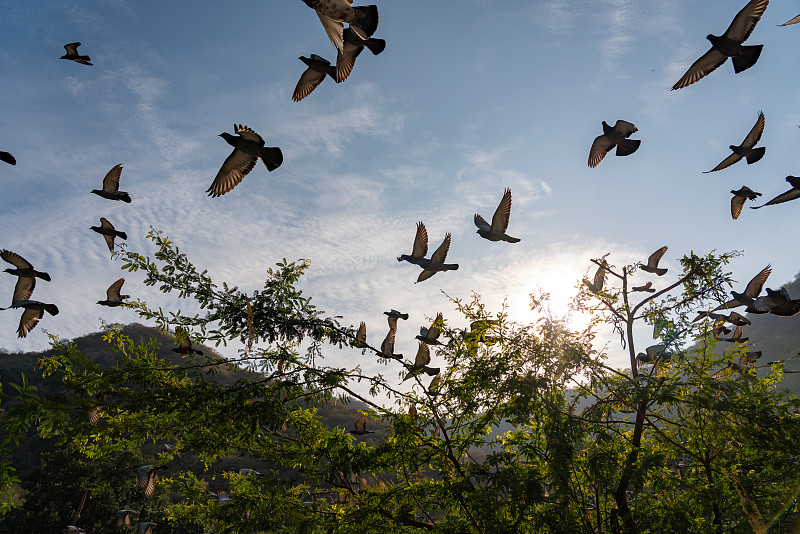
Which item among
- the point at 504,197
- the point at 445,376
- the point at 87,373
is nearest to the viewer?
the point at 87,373

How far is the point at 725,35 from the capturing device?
22.0 ft

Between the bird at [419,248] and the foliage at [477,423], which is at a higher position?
the bird at [419,248]

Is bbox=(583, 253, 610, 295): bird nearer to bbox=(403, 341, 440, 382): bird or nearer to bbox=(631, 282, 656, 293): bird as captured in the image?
bbox=(631, 282, 656, 293): bird

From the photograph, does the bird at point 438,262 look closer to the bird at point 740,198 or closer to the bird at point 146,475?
the bird at point 740,198

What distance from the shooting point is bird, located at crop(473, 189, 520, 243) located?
818 centimetres

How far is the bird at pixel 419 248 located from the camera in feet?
30.0

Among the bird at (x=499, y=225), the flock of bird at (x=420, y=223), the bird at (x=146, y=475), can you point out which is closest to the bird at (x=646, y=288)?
the flock of bird at (x=420, y=223)

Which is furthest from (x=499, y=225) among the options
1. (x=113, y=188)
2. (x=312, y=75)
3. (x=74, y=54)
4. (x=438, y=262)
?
(x=74, y=54)

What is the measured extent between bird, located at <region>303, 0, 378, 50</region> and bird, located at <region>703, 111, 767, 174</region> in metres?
6.82

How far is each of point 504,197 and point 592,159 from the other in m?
1.81

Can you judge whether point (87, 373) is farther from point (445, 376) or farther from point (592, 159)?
point (592, 159)

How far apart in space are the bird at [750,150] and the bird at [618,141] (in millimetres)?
Answer: 1856

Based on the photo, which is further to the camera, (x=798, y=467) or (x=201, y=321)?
(x=201, y=321)

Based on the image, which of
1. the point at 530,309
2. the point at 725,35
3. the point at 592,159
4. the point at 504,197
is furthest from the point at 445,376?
the point at 725,35
